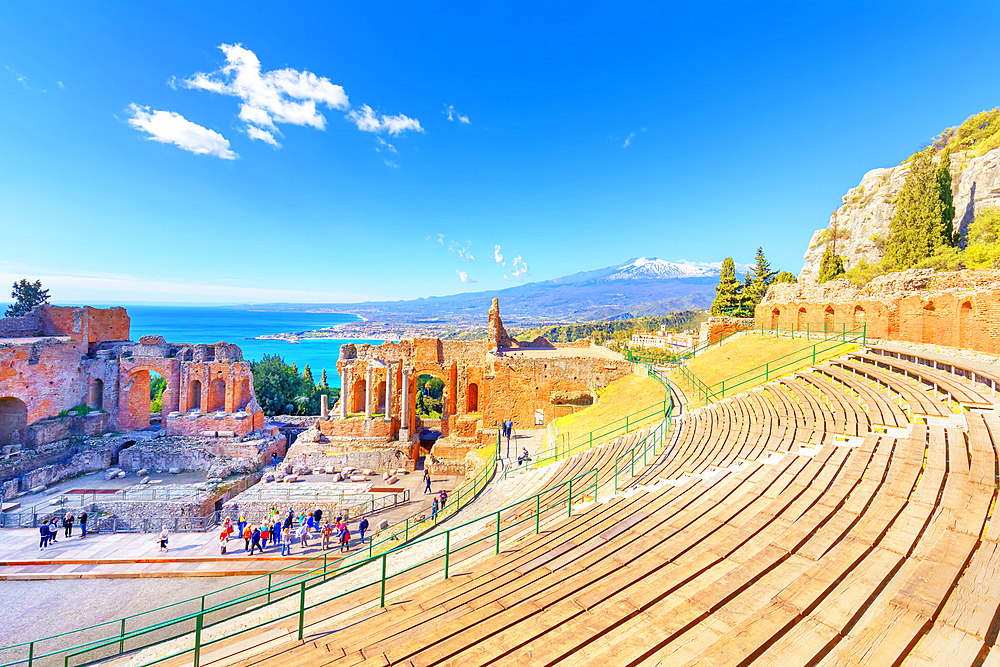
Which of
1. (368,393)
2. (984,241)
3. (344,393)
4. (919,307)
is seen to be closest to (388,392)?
(368,393)

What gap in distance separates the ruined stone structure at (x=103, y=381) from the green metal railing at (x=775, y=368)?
28.2m

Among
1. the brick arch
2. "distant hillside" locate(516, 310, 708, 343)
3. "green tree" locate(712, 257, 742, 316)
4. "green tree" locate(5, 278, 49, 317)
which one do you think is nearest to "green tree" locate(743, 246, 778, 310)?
"green tree" locate(712, 257, 742, 316)

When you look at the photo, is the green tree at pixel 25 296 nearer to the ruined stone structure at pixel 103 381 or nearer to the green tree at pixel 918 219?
the ruined stone structure at pixel 103 381

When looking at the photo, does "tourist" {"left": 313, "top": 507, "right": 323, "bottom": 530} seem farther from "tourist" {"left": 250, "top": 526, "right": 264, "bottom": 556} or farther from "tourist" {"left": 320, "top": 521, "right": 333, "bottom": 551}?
"tourist" {"left": 250, "top": 526, "right": 264, "bottom": 556}

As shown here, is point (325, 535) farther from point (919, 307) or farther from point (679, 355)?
point (919, 307)

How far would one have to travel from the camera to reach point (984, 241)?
1130 inches

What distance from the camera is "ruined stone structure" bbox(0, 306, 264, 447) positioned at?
87.0 feet

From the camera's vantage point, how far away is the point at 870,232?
46.6m

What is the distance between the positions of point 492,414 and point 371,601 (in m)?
20.7

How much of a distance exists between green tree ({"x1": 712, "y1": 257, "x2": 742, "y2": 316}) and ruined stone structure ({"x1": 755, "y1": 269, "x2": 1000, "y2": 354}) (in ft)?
46.0

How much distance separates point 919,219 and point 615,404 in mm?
28471

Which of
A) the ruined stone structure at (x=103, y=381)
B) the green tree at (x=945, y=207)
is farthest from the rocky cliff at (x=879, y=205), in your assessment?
the ruined stone structure at (x=103, y=381)

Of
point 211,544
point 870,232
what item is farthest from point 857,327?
point 870,232

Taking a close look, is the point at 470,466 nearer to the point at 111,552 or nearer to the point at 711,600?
the point at 111,552
